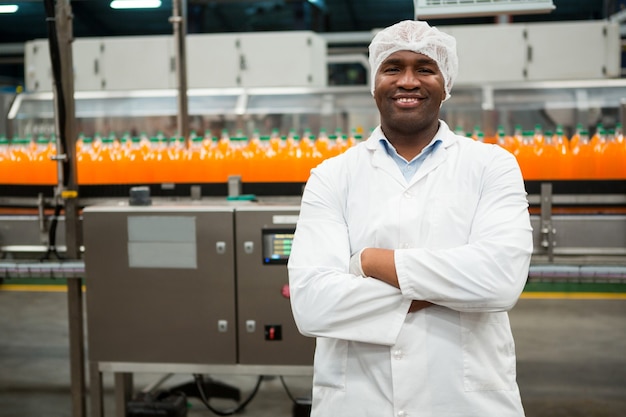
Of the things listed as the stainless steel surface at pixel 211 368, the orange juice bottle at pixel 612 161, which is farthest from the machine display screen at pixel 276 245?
the orange juice bottle at pixel 612 161

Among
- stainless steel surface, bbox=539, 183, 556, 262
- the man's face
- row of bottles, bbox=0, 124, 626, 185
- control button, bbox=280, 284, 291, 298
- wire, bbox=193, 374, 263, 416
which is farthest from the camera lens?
wire, bbox=193, 374, 263, 416

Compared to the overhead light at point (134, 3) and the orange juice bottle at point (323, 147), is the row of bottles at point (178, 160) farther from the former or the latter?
the overhead light at point (134, 3)

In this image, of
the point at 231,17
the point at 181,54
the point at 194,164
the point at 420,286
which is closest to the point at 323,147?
the point at 194,164

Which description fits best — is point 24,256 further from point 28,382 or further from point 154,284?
point 28,382

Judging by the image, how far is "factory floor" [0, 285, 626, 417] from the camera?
3.60 m

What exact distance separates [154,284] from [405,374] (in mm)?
1505

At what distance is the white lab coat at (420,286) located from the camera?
1373 millimetres

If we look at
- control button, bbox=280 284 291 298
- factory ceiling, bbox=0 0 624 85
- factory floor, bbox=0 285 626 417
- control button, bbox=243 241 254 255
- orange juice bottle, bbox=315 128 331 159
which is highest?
factory ceiling, bbox=0 0 624 85

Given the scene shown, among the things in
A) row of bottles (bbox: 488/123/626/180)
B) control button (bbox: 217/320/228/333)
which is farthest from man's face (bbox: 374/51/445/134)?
row of bottles (bbox: 488/123/626/180)

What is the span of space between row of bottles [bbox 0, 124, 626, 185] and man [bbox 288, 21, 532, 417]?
1645mm

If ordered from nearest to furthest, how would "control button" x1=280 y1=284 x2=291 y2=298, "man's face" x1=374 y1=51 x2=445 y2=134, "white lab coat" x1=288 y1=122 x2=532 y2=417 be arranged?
"white lab coat" x1=288 y1=122 x2=532 y2=417
"man's face" x1=374 y1=51 x2=445 y2=134
"control button" x1=280 y1=284 x2=291 y2=298

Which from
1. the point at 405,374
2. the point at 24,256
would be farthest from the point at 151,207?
the point at 405,374

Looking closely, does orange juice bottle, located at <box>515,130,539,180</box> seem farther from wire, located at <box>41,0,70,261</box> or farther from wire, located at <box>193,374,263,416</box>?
wire, located at <box>41,0,70,261</box>

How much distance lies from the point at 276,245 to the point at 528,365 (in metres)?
2.28
